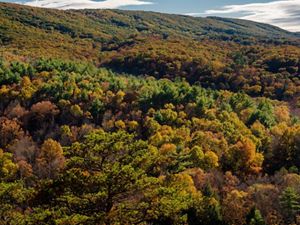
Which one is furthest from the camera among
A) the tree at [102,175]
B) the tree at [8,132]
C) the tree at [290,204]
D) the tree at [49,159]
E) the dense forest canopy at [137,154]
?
the tree at [8,132]

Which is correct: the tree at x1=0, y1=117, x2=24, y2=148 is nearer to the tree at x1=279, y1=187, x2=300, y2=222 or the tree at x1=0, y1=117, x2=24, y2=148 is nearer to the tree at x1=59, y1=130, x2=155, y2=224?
the tree at x1=279, y1=187, x2=300, y2=222

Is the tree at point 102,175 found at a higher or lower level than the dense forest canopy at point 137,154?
higher

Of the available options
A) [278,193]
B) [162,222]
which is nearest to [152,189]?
[162,222]

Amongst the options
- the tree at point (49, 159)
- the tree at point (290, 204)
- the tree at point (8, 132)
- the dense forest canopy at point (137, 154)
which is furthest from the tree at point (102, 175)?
the tree at point (8, 132)

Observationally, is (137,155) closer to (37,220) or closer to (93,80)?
(37,220)

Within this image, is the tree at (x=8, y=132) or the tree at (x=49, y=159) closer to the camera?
the tree at (x=49, y=159)

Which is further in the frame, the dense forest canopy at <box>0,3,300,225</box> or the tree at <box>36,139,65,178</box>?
the tree at <box>36,139,65,178</box>

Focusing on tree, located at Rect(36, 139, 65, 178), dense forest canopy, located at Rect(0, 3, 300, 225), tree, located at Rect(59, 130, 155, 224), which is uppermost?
tree, located at Rect(59, 130, 155, 224)

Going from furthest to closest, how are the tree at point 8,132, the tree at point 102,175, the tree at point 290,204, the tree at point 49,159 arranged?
the tree at point 8,132 < the tree at point 49,159 < the tree at point 290,204 < the tree at point 102,175

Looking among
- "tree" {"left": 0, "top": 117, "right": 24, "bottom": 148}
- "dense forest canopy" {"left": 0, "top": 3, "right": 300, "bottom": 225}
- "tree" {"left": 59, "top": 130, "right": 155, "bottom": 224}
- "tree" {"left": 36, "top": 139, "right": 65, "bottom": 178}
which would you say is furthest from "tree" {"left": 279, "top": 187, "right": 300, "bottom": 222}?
"tree" {"left": 0, "top": 117, "right": 24, "bottom": 148}

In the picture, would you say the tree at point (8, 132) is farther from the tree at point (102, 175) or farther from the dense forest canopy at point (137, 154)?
the tree at point (102, 175)

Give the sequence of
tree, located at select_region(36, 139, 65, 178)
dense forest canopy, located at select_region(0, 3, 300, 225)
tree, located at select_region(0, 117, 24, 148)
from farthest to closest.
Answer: tree, located at select_region(0, 117, 24, 148)
tree, located at select_region(36, 139, 65, 178)
dense forest canopy, located at select_region(0, 3, 300, 225)

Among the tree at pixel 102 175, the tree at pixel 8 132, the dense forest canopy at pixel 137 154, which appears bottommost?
the tree at pixel 8 132
